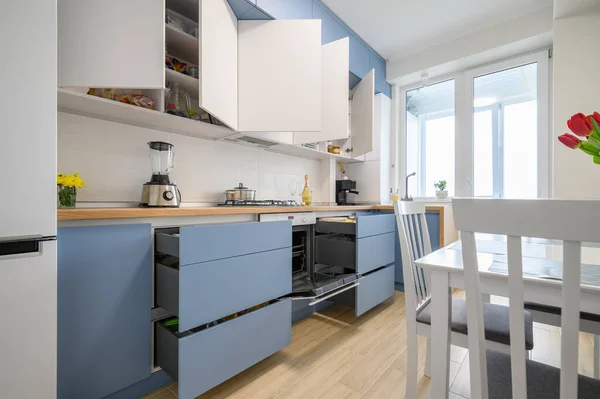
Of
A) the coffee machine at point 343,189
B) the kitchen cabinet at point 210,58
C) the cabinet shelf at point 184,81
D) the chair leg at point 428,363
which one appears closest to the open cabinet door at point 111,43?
the kitchen cabinet at point 210,58

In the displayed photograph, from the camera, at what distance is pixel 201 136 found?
1.94 metres

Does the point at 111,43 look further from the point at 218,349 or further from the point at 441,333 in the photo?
the point at 441,333

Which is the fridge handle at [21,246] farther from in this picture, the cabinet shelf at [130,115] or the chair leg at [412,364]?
the chair leg at [412,364]

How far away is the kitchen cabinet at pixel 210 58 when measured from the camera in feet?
3.91

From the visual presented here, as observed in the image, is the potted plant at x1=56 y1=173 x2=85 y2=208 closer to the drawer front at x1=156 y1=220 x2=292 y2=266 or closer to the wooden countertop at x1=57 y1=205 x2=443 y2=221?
the wooden countertop at x1=57 y1=205 x2=443 y2=221

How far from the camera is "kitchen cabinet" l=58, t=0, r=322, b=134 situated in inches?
46.9

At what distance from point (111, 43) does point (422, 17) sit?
2.66 metres

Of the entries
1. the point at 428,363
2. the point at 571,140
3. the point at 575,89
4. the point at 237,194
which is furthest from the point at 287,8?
the point at 428,363

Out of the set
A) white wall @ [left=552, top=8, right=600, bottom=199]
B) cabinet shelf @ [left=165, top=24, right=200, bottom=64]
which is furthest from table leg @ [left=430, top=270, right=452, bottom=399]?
white wall @ [left=552, top=8, right=600, bottom=199]

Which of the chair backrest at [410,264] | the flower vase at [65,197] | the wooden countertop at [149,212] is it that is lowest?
the chair backrest at [410,264]

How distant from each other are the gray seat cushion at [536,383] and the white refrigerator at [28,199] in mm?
1328

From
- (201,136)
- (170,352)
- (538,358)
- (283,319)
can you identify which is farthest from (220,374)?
(538,358)

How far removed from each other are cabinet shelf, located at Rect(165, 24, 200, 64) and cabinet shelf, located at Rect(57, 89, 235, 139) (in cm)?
46

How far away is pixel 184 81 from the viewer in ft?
5.63
